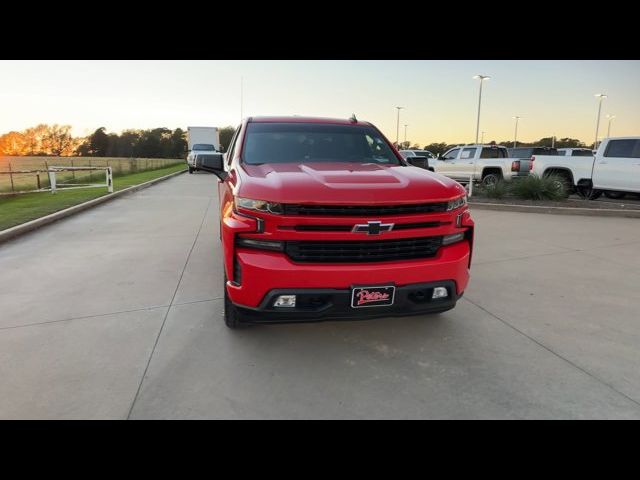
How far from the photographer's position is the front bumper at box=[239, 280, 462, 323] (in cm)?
285

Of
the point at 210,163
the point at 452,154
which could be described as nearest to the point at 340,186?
the point at 210,163

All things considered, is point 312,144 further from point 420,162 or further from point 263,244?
point 263,244

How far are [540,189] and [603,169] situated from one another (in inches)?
69.9

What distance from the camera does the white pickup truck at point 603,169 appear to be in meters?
11.2

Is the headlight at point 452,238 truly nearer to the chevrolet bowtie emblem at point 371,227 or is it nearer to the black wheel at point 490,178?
the chevrolet bowtie emblem at point 371,227

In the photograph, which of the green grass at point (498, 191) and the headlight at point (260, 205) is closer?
the headlight at point (260, 205)

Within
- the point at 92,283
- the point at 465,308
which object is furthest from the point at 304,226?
the point at 92,283

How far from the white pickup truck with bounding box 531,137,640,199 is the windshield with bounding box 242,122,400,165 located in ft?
33.0

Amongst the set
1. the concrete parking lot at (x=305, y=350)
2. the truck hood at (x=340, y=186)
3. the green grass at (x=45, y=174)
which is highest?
the truck hood at (x=340, y=186)

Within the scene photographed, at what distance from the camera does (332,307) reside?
289cm

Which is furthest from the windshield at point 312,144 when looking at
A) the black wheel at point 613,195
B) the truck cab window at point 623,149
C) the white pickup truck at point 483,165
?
the black wheel at point 613,195

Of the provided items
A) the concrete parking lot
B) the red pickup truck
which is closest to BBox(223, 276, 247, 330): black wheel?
the concrete parking lot
